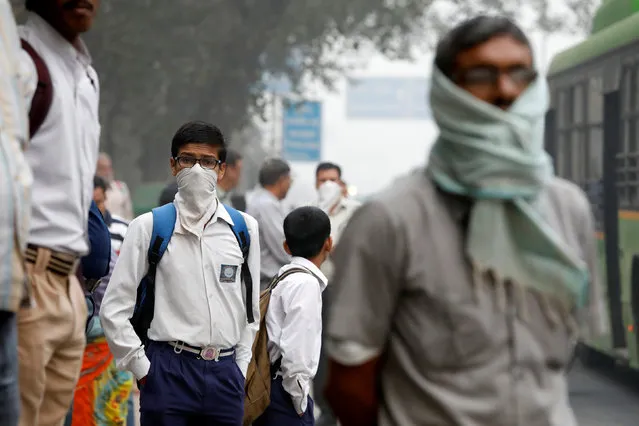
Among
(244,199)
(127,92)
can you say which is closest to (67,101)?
(244,199)

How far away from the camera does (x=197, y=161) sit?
682 centimetres

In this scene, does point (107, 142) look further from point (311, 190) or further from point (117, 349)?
point (117, 349)

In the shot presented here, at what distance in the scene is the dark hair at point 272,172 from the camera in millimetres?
11680

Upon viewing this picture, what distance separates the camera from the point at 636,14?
14.3 m

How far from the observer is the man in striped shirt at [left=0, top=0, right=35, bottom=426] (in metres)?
4.13

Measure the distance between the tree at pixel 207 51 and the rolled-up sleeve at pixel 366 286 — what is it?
2667 centimetres

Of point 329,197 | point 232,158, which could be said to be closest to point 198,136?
point 232,158

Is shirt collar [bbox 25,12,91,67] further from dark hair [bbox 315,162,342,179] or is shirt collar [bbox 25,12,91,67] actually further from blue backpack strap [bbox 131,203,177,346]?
dark hair [bbox 315,162,342,179]

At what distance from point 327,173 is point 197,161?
7268 millimetres

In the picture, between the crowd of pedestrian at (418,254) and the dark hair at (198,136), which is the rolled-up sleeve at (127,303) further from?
the crowd of pedestrian at (418,254)

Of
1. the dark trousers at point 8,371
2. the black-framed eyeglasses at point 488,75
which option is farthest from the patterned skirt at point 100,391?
the black-framed eyeglasses at point 488,75

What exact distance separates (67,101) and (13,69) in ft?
1.48

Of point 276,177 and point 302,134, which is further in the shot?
point 302,134

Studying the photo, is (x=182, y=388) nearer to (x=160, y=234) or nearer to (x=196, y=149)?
(x=160, y=234)
